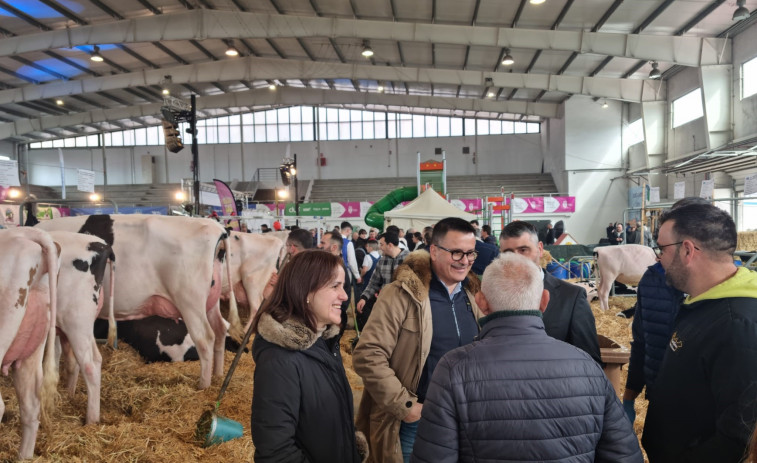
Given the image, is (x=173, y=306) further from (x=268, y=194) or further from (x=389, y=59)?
(x=268, y=194)

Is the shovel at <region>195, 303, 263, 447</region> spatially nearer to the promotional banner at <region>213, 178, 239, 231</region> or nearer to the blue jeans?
the blue jeans

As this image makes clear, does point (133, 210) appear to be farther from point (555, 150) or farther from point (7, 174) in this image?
→ point (555, 150)

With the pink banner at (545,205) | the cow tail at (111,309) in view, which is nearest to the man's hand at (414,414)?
the cow tail at (111,309)

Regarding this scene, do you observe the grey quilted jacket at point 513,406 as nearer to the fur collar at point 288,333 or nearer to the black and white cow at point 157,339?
the fur collar at point 288,333

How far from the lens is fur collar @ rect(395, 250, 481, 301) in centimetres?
260

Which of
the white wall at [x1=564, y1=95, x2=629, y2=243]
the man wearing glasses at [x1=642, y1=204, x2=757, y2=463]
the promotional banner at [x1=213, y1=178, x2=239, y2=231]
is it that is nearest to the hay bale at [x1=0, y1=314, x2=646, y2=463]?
the man wearing glasses at [x1=642, y1=204, x2=757, y2=463]

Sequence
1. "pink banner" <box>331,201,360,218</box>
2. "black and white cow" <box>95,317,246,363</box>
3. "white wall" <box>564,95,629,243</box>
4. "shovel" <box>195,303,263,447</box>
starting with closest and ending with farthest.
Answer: "shovel" <box>195,303,263,447</box> < "black and white cow" <box>95,317,246,363</box> < "pink banner" <box>331,201,360,218</box> < "white wall" <box>564,95,629,243</box>

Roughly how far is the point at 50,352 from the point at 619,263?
30.3 feet

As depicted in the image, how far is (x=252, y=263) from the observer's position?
7152 millimetres

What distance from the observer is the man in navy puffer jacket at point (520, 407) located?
60.5 inches

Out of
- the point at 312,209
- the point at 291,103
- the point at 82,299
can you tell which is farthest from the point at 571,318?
the point at 291,103

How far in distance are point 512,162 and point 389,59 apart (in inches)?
607

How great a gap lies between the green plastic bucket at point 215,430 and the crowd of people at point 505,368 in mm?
1516

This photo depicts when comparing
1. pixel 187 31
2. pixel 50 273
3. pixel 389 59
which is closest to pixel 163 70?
pixel 187 31
